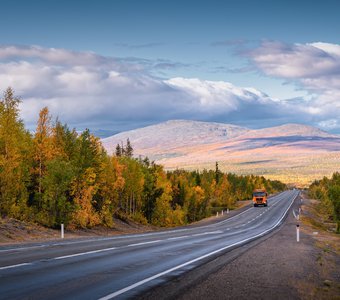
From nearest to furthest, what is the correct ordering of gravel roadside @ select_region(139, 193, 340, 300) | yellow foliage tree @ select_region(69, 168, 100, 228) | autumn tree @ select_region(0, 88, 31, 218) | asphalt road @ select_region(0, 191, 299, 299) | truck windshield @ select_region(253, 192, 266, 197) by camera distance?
asphalt road @ select_region(0, 191, 299, 299)
gravel roadside @ select_region(139, 193, 340, 300)
autumn tree @ select_region(0, 88, 31, 218)
yellow foliage tree @ select_region(69, 168, 100, 228)
truck windshield @ select_region(253, 192, 266, 197)

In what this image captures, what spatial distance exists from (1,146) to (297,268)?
1110 inches

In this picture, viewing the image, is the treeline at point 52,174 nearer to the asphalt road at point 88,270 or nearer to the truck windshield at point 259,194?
the asphalt road at point 88,270

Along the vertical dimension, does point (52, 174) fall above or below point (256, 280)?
above

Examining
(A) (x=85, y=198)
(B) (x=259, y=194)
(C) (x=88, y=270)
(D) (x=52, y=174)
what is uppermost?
(D) (x=52, y=174)

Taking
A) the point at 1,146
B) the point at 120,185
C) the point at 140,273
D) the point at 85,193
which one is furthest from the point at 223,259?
the point at 120,185

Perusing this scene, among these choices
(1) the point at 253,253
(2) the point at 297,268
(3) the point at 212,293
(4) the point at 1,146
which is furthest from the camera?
(4) the point at 1,146

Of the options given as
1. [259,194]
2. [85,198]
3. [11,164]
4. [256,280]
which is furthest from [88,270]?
Result: [259,194]

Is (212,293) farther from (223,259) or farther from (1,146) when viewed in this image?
(1,146)

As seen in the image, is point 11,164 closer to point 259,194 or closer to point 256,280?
point 256,280

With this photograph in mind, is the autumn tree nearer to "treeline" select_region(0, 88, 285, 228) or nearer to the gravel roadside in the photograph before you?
"treeline" select_region(0, 88, 285, 228)

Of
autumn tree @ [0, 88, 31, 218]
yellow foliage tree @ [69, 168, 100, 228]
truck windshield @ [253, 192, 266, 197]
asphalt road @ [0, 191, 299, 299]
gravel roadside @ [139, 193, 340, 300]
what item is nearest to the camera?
asphalt road @ [0, 191, 299, 299]

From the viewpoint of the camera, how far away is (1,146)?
38750 millimetres

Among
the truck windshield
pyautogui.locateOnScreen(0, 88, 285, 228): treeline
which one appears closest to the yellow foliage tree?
pyautogui.locateOnScreen(0, 88, 285, 228): treeline

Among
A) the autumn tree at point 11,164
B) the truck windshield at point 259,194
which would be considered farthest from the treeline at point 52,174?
the truck windshield at point 259,194
